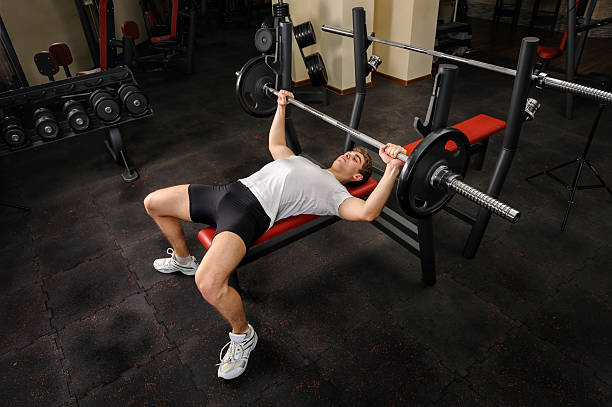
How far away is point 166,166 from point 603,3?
21.6ft

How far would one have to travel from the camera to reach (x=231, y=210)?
1549 millimetres

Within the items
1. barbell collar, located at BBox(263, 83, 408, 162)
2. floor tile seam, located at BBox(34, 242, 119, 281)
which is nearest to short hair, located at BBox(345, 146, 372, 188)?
barbell collar, located at BBox(263, 83, 408, 162)

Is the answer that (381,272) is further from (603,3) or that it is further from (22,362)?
(603,3)

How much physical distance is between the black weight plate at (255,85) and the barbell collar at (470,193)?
134 cm

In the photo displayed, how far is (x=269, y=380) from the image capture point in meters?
1.50

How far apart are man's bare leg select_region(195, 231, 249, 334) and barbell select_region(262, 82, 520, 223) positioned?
634 mm

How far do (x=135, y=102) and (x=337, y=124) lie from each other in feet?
5.85

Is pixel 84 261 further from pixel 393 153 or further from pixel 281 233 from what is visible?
pixel 393 153

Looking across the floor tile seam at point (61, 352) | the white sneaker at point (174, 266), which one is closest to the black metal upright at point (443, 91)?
the white sneaker at point (174, 266)

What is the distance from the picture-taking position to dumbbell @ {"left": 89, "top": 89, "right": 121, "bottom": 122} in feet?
8.64

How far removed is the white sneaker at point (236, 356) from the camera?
149 cm

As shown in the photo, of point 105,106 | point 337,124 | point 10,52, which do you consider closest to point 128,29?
point 10,52

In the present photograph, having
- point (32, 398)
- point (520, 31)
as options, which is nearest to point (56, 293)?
point (32, 398)

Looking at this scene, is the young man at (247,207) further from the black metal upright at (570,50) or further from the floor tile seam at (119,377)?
the black metal upright at (570,50)
